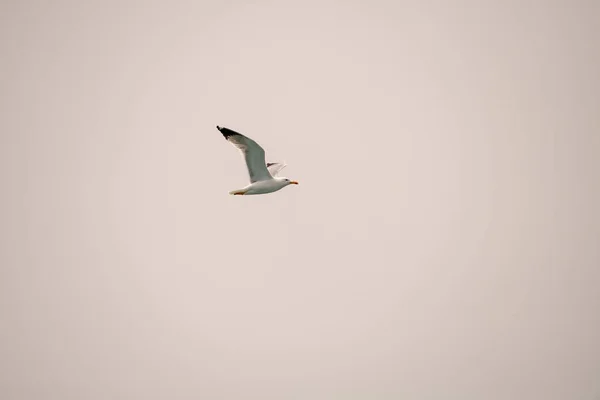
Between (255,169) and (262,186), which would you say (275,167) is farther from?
(255,169)

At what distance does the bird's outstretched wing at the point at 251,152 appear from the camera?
13.3 m

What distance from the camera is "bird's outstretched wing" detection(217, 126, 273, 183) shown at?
43.6 ft

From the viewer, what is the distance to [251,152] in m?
13.9

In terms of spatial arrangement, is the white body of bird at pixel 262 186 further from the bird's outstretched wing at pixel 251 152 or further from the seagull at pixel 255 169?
the bird's outstretched wing at pixel 251 152

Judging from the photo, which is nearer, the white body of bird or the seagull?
the seagull

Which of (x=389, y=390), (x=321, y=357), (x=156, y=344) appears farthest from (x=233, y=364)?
(x=389, y=390)

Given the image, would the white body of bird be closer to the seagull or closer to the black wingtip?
the seagull

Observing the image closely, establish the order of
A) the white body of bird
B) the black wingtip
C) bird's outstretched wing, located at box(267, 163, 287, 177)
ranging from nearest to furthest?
the black wingtip < the white body of bird < bird's outstretched wing, located at box(267, 163, 287, 177)

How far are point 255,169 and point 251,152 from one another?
68 centimetres

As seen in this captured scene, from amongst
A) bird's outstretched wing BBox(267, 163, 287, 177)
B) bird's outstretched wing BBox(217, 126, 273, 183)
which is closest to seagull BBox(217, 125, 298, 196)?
bird's outstretched wing BBox(217, 126, 273, 183)

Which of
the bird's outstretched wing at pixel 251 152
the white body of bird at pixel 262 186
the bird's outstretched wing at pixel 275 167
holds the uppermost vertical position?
the bird's outstretched wing at pixel 275 167

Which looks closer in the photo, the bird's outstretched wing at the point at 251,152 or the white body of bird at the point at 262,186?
the bird's outstretched wing at the point at 251,152

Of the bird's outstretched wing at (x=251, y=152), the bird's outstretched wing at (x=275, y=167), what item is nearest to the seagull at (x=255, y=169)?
the bird's outstretched wing at (x=251, y=152)

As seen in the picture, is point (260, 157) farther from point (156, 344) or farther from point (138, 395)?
point (156, 344)
